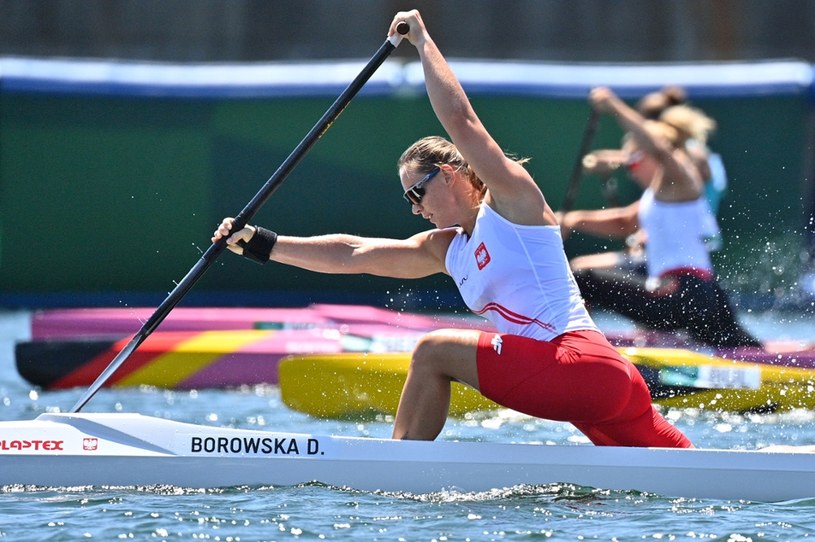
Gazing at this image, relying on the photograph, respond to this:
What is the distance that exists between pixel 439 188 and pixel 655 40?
938 cm

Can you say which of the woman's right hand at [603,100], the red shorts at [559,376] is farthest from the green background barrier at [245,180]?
the red shorts at [559,376]

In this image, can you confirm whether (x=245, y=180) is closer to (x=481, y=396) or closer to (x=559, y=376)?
(x=481, y=396)

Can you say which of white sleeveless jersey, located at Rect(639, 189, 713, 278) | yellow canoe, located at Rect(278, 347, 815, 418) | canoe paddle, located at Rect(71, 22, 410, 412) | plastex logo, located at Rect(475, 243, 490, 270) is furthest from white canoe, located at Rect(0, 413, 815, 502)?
white sleeveless jersey, located at Rect(639, 189, 713, 278)

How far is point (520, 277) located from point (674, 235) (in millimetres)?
3708

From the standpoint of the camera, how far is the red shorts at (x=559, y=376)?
442 cm

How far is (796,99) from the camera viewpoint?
11.6 metres

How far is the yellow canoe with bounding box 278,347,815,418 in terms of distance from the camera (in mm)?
6781

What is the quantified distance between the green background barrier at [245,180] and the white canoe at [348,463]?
6.49 m

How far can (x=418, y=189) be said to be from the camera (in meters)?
4.52

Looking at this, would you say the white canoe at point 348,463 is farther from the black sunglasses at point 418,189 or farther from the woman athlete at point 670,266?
the woman athlete at point 670,266

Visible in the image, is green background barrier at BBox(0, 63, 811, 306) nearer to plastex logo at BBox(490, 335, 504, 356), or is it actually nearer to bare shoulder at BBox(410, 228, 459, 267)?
bare shoulder at BBox(410, 228, 459, 267)

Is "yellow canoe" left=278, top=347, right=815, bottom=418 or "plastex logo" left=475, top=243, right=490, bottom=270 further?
"yellow canoe" left=278, top=347, right=815, bottom=418

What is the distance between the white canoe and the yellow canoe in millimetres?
2161

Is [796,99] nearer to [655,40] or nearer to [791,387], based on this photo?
[655,40]
